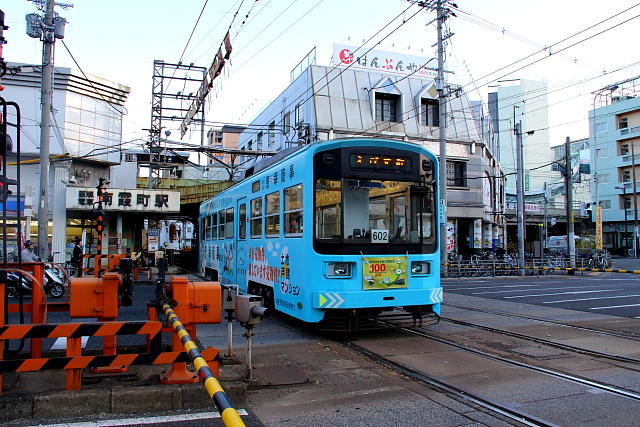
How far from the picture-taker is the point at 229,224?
1357 cm

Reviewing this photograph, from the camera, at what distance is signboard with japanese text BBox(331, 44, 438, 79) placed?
96.0 ft

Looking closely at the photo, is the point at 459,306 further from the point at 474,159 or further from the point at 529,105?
the point at 529,105

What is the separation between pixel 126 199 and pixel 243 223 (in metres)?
15.0

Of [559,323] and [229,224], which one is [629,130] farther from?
[229,224]

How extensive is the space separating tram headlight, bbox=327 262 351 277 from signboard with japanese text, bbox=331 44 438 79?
2233 centimetres

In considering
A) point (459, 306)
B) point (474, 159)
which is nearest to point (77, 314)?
point (459, 306)

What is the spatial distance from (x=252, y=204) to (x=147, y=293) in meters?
6.77

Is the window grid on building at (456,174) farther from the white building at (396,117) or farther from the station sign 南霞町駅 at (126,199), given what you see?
the station sign 南霞町駅 at (126,199)

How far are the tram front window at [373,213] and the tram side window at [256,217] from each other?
2766mm

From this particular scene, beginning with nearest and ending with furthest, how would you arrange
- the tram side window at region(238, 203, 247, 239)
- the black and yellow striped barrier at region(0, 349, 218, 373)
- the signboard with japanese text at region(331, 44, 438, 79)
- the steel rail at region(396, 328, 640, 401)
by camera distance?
the black and yellow striped barrier at region(0, 349, 218, 373), the steel rail at region(396, 328, 640, 401), the tram side window at region(238, 203, 247, 239), the signboard with japanese text at region(331, 44, 438, 79)

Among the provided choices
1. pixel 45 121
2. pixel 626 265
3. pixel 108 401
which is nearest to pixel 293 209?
pixel 108 401

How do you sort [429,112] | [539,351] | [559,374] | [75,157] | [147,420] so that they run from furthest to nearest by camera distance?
[429,112], [75,157], [539,351], [559,374], [147,420]

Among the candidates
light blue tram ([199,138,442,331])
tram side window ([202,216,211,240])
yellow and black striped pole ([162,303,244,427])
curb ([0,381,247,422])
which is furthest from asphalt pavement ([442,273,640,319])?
yellow and black striped pole ([162,303,244,427])

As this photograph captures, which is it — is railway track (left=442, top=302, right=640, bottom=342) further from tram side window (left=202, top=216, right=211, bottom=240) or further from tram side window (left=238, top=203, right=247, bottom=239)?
tram side window (left=202, top=216, right=211, bottom=240)
